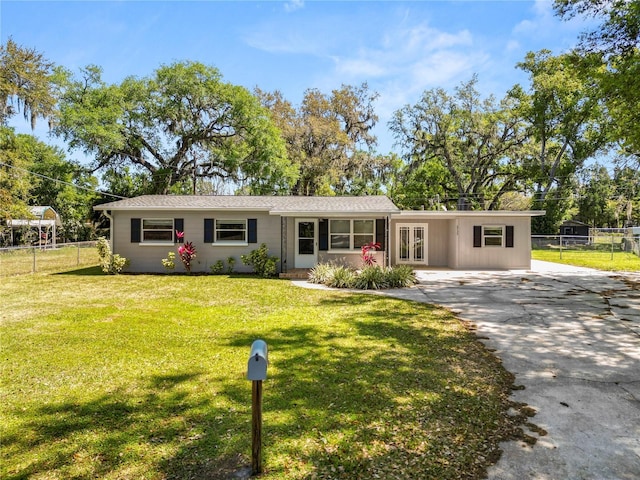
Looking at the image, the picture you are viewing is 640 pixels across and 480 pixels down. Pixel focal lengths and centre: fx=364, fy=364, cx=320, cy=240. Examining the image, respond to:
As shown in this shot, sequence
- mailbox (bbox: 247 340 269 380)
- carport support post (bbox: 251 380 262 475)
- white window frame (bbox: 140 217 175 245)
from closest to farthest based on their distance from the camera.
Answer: mailbox (bbox: 247 340 269 380)
carport support post (bbox: 251 380 262 475)
white window frame (bbox: 140 217 175 245)

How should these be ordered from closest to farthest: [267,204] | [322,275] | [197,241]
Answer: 1. [322,275]
2. [197,241]
3. [267,204]

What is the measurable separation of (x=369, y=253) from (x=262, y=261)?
3982 mm

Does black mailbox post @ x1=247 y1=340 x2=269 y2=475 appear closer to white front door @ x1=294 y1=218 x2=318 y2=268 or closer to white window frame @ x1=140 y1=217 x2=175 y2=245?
white front door @ x1=294 y1=218 x2=318 y2=268

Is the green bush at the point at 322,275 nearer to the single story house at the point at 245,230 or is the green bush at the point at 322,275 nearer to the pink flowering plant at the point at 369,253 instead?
the pink flowering plant at the point at 369,253

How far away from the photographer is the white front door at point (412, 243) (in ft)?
55.8

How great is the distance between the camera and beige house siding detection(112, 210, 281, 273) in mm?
14172

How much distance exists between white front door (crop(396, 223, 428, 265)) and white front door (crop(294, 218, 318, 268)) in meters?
4.82

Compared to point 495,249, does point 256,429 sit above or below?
below

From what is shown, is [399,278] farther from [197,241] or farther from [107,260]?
[107,260]

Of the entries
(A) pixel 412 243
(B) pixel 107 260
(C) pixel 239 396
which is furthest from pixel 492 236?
(B) pixel 107 260

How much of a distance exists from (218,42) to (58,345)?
10.0 m

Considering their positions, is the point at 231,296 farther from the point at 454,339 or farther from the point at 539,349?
the point at 539,349

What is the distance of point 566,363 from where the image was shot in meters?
4.80

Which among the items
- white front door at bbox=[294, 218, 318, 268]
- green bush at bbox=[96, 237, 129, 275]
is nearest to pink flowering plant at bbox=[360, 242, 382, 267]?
white front door at bbox=[294, 218, 318, 268]
